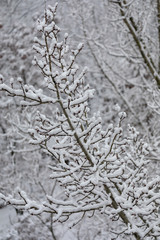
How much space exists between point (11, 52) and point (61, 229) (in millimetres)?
8984

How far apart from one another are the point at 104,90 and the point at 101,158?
1236 cm

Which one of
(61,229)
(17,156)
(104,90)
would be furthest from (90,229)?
(104,90)

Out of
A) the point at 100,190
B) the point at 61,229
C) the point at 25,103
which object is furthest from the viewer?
the point at 61,229

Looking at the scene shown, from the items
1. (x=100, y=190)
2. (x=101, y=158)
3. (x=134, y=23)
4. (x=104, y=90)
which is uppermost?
(x=104, y=90)

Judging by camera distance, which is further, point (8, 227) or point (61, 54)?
point (8, 227)

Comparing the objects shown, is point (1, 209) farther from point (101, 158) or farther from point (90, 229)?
point (101, 158)

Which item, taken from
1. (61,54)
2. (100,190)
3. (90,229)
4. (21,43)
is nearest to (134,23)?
(61,54)

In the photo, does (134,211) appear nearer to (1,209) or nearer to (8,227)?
(8,227)

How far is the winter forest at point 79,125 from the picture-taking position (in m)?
2.42

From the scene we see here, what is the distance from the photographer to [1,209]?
45.3 ft

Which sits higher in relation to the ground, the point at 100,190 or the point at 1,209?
the point at 1,209

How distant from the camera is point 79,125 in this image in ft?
9.24

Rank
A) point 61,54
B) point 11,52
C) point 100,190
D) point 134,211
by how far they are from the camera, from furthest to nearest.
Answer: point 11,52, point 100,190, point 134,211, point 61,54

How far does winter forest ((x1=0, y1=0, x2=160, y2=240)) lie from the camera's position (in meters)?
2.42
